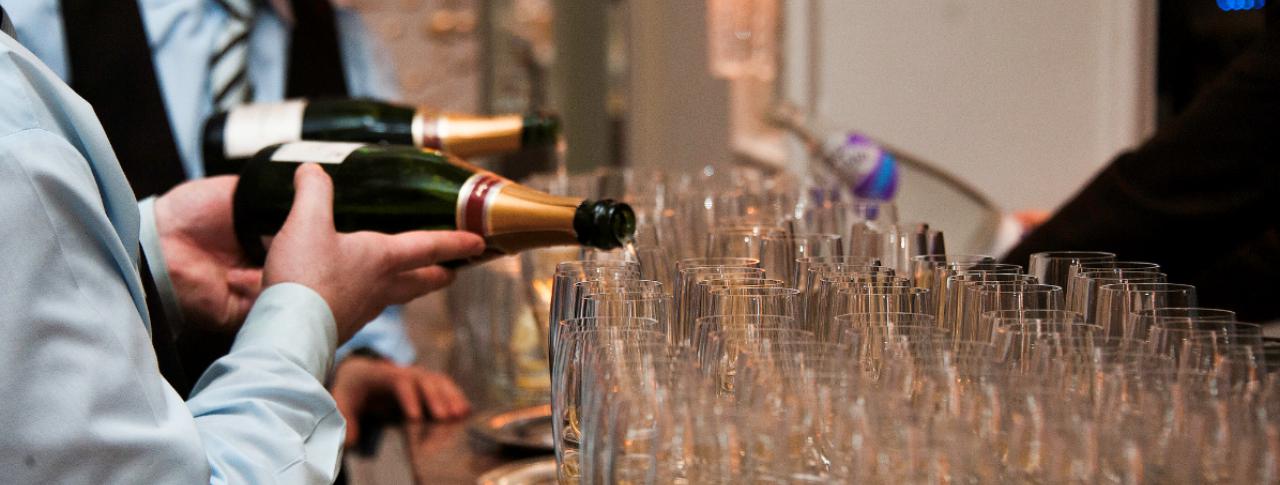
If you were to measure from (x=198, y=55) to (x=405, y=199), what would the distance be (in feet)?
2.67

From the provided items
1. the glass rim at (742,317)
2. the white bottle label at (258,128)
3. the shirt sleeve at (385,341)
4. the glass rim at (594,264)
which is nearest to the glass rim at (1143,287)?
the glass rim at (742,317)

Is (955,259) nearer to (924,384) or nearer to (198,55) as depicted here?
(924,384)

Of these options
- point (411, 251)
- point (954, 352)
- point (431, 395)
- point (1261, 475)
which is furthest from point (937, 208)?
point (1261, 475)

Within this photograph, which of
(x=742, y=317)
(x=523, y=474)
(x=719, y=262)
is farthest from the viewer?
(x=523, y=474)

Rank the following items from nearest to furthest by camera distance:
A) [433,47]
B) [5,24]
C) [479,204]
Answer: [5,24], [479,204], [433,47]

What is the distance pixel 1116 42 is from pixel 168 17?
1978 millimetres

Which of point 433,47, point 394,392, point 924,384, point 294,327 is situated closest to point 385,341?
point 394,392

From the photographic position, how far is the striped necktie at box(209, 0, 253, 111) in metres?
1.77

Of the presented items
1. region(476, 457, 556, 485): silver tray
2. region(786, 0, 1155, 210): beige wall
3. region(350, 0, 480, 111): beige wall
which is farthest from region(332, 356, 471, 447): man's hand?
region(350, 0, 480, 111): beige wall

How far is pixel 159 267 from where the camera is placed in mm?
1078

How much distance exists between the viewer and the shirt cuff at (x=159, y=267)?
108 centimetres

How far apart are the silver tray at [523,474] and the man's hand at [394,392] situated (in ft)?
1.05

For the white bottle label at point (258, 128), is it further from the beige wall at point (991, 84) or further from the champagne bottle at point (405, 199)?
the beige wall at point (991, 84)

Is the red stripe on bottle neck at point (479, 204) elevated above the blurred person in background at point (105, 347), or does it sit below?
above
